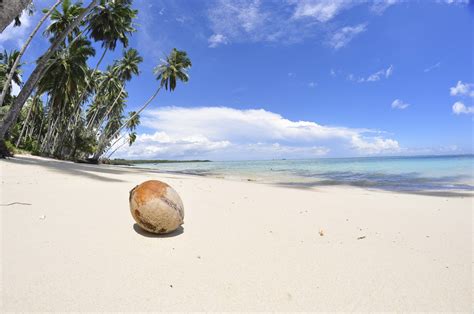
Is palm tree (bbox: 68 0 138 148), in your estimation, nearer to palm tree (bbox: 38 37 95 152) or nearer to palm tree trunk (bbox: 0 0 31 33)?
palm tree (bbox: 38 37 95 152)

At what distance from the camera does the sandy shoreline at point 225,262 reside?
198 centimetres

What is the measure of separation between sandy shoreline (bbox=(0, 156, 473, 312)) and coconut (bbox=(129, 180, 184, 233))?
17cm

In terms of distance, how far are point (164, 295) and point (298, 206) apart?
160 inches

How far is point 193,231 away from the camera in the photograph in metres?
3.49

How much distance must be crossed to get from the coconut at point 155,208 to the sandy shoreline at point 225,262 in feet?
0.55

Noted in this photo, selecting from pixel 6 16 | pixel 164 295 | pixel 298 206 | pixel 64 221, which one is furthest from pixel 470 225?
pixel 6 16

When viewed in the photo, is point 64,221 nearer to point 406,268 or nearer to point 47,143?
point 406,268

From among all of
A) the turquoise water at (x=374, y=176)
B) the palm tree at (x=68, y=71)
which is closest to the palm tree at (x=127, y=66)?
the palm tree at (x=68, y=71)

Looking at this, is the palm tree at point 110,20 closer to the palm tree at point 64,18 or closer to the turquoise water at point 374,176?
Result: the palm tree at point 64,18

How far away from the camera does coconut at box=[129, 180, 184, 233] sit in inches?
119

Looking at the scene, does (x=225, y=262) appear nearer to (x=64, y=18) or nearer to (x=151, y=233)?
(x=151, y=233)

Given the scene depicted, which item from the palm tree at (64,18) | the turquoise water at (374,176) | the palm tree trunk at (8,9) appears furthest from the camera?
the palm tree at (64,18)

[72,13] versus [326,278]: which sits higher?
[72,13]

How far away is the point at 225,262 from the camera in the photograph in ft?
8.59
